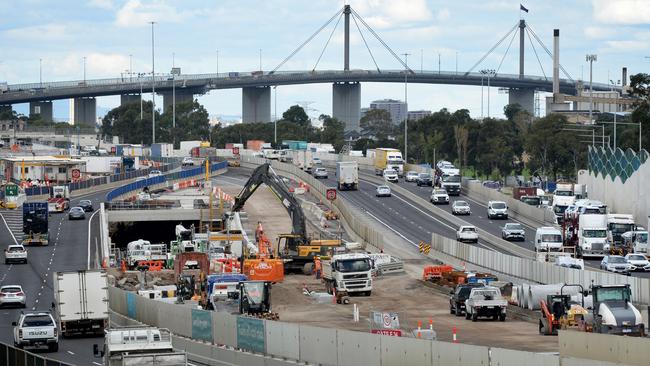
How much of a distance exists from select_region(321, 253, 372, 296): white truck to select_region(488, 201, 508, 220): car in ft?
145

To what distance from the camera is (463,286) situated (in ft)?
191

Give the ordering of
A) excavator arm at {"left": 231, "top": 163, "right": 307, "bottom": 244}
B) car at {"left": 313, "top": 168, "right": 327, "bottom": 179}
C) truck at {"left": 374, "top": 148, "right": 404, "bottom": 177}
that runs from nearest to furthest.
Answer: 1. excavator arm at {"left": 231, "top": 163, "right": 307, "bottom": 244}
2. car at {"left": 313, "top": 168, "right": 327, "bottom": 179}
3. truck at {"left": 374, "top": 148, "right": 404, "bottom": 177}

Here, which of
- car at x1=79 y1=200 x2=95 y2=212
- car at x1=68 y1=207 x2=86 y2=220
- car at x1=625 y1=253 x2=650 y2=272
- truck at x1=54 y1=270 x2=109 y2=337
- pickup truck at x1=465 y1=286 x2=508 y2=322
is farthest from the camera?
car at x1=79 y1=200 x2=95 y2=212

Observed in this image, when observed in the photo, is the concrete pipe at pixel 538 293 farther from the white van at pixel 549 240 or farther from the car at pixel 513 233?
the car at pixel 513 233

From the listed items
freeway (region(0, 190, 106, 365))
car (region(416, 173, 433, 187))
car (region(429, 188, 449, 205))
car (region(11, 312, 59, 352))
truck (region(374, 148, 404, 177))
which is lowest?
freeway (region(0, 190, 106, 365))

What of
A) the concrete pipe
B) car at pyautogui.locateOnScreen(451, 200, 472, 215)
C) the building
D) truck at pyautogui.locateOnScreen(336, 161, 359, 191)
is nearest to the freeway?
the concrete pipe

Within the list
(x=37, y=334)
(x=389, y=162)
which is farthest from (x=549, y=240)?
(x=389, y=162)

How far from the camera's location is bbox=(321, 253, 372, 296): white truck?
214ft

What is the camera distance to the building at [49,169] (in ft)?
511

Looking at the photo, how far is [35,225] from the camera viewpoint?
9606 cm

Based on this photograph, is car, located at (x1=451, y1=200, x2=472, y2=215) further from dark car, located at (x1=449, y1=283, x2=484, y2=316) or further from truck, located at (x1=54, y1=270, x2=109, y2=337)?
truck, located at (x1=54, y1=270, x2=109, y2=337)

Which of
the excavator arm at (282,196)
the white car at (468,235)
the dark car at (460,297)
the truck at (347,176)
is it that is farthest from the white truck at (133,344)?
the truck at (347,176)

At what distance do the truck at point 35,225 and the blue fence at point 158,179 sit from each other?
25.8 metres

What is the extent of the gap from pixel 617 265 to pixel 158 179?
2947 inches
